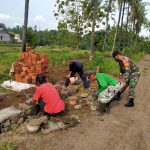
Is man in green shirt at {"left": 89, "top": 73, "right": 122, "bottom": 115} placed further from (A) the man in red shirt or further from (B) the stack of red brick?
(B) the stack of red brick

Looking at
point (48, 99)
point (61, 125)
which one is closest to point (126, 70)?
point (48, 99)

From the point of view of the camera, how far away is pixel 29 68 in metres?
11.1

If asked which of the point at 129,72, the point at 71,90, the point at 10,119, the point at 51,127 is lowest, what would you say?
the point at 51,127

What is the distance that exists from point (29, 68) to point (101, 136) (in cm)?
538

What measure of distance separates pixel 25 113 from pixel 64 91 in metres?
2.32

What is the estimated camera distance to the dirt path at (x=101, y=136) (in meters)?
5.85

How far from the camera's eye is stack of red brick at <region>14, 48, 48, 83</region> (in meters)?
10.9

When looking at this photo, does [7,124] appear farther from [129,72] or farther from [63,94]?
[129,72]

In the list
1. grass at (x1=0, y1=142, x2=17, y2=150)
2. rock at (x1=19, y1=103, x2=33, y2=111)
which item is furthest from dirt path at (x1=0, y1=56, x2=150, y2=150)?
rock at (x1=19, y1=103, x2=33, y2=111)

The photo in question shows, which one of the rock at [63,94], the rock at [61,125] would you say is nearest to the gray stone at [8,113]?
the rock at [61,125]

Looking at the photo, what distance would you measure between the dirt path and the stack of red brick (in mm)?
3754

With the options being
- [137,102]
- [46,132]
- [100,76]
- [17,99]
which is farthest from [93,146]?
[137,102]

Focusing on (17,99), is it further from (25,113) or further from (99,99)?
(99,99)

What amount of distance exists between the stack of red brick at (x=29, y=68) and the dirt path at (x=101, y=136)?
3754 millimetres
